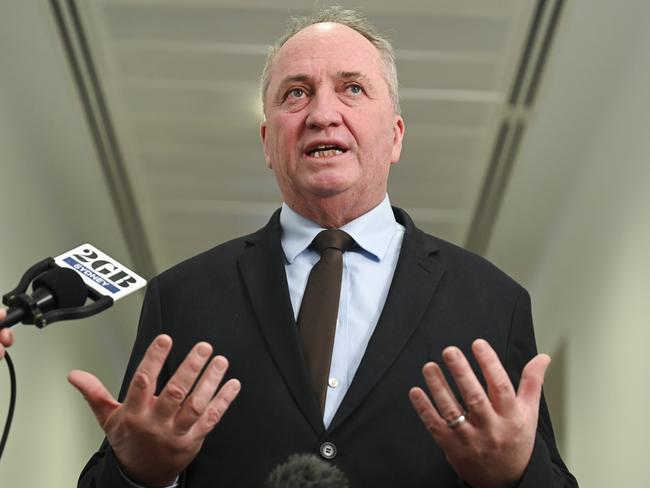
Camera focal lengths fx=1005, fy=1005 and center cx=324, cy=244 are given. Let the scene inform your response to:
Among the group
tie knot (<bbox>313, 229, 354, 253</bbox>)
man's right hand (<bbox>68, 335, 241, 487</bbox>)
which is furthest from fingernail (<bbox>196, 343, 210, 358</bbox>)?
tie knot (<bbox>313, 229, 354, 253</bbox>)

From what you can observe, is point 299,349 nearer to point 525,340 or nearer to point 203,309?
point 203,309

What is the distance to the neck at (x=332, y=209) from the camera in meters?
1.77

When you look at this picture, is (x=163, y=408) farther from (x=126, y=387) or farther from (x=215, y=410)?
(x=126, y=387)

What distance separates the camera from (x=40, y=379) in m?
5.01

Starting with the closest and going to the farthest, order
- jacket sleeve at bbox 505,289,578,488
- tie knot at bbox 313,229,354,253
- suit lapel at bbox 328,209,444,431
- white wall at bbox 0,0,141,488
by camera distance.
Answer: jacket sleeve at bbox 505,289,578,488, suit lapel at bbox 328,209,444,431, tie knot at bbox 313,229,354,253, white wall at bbox 0,0,141,488

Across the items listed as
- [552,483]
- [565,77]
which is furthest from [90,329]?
[552,483]

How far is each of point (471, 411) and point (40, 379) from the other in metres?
4.12

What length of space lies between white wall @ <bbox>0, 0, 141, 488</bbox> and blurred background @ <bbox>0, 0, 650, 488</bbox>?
0.04 ft

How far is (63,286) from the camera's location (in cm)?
124

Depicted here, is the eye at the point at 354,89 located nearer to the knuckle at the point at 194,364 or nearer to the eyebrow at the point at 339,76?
the eyebrow at the point at 339,76

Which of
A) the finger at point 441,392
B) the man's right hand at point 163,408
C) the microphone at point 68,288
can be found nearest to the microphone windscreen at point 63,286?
the microphone at point 68,288

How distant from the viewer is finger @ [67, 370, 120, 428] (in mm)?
1309

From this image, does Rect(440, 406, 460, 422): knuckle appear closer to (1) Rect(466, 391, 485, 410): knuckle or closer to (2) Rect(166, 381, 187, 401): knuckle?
(1) Rect(466, 391, 485, 410): knuckle

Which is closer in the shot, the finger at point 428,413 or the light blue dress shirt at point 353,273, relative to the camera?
the finger at point 428,413
